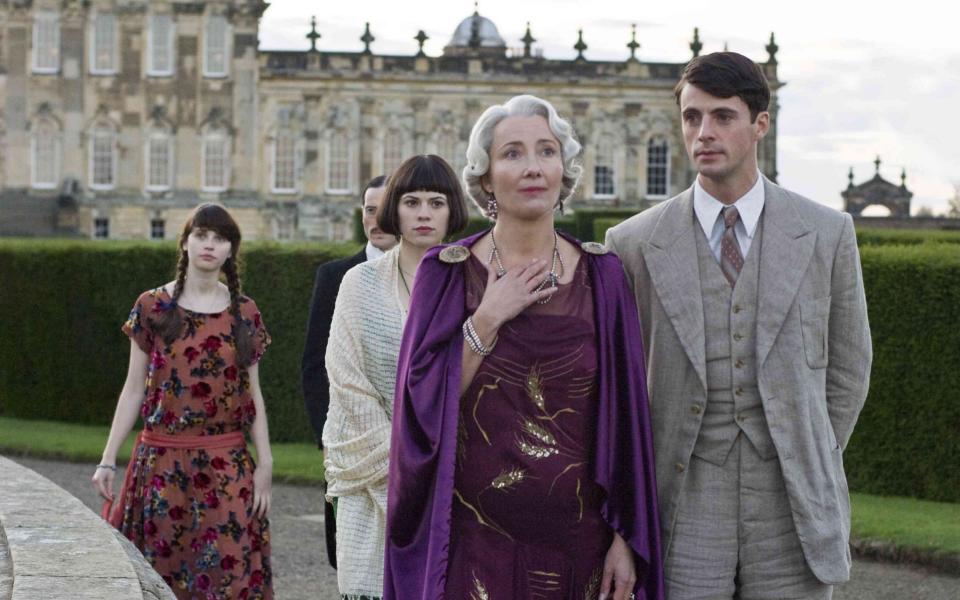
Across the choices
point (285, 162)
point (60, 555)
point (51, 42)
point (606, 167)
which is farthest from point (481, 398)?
point (606, 167)

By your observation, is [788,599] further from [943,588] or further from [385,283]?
[943,588]

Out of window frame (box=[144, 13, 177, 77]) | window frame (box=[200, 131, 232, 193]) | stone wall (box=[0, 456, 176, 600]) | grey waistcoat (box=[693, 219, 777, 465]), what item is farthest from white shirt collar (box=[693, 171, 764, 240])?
window frame (box=[144, 13, 177, 77])

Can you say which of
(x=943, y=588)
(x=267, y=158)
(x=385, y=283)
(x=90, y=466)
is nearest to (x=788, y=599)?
(x=385, y=283)

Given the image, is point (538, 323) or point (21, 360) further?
point (21, 360)

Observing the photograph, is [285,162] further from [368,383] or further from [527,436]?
[527,436]

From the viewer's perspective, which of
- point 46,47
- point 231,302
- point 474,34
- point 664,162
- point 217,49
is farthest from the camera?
point 474,34

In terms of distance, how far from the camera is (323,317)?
634 centimetres

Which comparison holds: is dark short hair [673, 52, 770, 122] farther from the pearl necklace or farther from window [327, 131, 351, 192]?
window [327, 131, 351, 192]

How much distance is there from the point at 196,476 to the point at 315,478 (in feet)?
22.4

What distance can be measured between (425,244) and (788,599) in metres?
1.63

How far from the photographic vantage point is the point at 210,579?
5.91 metres

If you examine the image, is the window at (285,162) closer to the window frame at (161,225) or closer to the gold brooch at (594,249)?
the window frame at (161,225)

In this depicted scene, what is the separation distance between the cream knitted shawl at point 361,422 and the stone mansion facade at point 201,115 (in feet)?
156

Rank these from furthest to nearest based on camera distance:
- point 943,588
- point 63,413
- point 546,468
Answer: point 63,413
point 943,588
point 546,468
